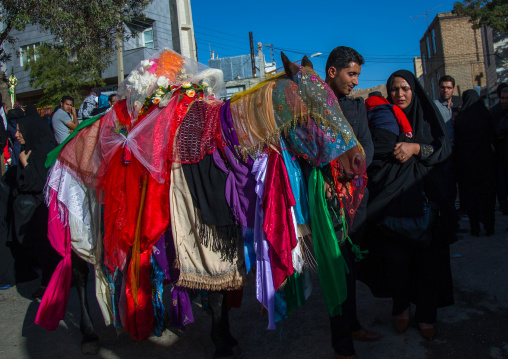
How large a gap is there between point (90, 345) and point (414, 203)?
100 inches

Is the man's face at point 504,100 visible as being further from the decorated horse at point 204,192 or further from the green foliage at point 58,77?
the green foliage at point 58,77

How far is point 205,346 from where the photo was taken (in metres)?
3.18

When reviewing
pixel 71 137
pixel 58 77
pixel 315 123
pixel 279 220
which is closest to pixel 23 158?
pixel 71 137

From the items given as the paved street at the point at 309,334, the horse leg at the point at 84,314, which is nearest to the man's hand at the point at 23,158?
the paved street at the point at 309,334

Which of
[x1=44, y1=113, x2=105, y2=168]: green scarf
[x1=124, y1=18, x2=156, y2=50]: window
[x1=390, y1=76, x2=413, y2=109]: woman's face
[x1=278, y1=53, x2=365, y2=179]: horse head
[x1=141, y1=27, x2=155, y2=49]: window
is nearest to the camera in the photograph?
[x1=278, y1=53, x2=365, y2=179]: horse head

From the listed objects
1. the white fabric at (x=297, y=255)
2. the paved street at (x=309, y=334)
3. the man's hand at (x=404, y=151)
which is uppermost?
the man's hand at (x=404, y=151)

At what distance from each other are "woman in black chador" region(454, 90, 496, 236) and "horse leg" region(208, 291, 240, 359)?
159 inches

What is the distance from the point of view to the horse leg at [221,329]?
2.86m

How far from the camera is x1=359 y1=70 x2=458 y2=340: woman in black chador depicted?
9.86 ft

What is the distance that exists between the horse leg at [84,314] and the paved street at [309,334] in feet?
0.29

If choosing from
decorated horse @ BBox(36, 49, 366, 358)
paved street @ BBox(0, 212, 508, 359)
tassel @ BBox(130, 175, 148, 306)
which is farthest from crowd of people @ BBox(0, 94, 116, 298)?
tassel @ BBox(130, 175, 148, 306)

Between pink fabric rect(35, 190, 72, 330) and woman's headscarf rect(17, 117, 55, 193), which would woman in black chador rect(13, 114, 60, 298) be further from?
pink fabric rect(35, 190, 72, 330)

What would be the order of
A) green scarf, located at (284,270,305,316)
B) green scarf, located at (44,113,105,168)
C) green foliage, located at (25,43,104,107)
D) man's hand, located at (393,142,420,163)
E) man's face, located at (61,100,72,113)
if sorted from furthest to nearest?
1. green foliage, located at (25,43,104,107)
2. man's face, located at (61,100,72,113)
3. green scarf, located at (44,113,105,168)
4. man's hand, located at (393,142,420,163)
5. green scarf, located at (284,270,305,316)

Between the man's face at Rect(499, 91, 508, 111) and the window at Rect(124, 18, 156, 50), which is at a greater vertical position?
the window at Rect(124, 18, 156, 50)
